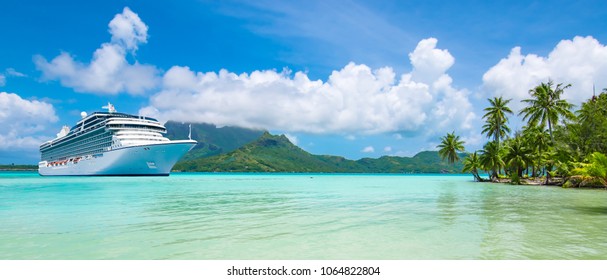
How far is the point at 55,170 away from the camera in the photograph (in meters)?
86.4

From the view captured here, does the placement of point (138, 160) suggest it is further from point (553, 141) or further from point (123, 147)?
point (553, 141)

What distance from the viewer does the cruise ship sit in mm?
62562

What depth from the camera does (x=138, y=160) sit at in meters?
62.7

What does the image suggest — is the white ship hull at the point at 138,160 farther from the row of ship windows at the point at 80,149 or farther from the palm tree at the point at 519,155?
the palm tree at the point at 519,155

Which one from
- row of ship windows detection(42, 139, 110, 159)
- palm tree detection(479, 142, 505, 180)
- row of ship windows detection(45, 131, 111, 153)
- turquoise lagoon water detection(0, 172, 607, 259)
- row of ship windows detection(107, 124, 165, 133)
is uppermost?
row of ship windows detection(107, 124, 165, 133)

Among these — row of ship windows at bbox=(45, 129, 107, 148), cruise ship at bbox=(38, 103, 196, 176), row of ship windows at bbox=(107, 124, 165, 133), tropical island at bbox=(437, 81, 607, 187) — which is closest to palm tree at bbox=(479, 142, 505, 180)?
tropical island at bbox=(437, 81, 607, 187)

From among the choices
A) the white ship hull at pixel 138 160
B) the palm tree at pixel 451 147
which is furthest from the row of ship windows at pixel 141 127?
the palm tree at pixel 451 147

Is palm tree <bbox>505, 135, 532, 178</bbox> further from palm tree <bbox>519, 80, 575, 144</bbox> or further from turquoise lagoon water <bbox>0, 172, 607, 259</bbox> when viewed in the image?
turquoise lagoon water <bbox>0, 172, 607, 259</bbox>

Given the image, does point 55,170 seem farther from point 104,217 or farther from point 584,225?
point 584,225

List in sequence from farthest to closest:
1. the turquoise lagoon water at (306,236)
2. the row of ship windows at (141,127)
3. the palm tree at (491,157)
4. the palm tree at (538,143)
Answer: the row of ship windows at (141,127)
the palm tree at (491,157)
the palm tree at (538,143)
the turquoise lagoon water at (306,236)

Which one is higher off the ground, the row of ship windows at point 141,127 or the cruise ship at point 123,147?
the row of ship windows at point 141,127

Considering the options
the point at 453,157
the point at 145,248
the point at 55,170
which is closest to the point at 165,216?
the point at 145,248

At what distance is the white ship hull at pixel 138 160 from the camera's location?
6200cm
